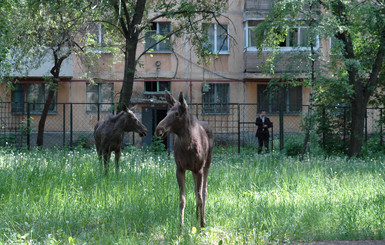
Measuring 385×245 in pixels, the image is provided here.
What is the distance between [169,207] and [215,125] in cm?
1345

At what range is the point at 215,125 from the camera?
2036 cm

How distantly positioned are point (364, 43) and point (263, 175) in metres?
11.5

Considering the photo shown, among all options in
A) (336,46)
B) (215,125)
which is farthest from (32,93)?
(336,46)

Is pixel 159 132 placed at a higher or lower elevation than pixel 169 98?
lower

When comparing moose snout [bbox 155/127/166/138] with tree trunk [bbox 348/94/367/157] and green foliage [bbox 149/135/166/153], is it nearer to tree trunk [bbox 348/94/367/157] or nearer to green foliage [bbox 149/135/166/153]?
green foliage [bbox 149/135/166/153]

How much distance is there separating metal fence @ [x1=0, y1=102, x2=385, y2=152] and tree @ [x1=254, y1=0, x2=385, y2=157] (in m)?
1.10

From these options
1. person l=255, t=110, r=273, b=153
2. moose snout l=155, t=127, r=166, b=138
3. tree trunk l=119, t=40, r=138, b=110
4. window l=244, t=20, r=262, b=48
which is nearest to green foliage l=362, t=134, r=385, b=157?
person l=255, t=110, r=273, b=153

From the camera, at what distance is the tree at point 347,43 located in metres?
15.0

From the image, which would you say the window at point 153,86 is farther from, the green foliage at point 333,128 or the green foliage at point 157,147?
the green foliage at point 333,128

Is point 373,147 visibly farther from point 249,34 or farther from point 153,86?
point 153,86

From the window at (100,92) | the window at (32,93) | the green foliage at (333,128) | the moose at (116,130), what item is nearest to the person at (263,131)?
the green foliage at (333,128)

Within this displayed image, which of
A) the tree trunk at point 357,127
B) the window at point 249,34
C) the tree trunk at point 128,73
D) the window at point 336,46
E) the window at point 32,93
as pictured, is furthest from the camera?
the window at point 32,93

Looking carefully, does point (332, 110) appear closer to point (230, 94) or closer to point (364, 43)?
point (364, 43)

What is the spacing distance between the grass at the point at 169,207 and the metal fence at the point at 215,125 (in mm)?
7538
